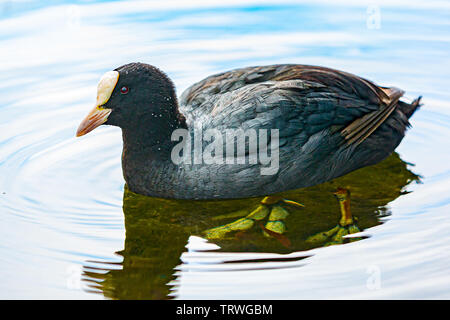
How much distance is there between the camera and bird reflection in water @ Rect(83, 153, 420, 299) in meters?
5.03

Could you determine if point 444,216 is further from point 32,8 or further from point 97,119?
point 32,8

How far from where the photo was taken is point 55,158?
21.9ft

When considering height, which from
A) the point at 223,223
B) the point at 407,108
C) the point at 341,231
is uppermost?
the point at 407,108

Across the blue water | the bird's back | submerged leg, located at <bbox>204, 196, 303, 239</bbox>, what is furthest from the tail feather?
submerged leg, located at <bbox>204, 196, 303, 239</bbox>

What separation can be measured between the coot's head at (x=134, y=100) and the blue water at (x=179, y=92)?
64 cm

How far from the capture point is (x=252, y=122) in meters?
5.70

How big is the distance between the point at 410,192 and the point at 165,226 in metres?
1.96

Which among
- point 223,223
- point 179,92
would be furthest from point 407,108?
point 179,92

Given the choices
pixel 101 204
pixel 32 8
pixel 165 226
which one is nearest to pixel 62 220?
pixel 101 204

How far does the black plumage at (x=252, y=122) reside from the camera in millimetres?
5785

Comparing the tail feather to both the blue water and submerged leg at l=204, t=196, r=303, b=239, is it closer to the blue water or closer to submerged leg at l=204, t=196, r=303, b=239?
the blue water

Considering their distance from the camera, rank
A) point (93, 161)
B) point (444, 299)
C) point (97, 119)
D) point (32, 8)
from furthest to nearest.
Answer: point (32, 8) → point (93, 161) → point (97, 119) → point (444, 299)

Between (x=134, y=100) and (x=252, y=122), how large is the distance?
925 mm

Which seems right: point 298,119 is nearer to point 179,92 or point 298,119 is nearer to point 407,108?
point 407,108
